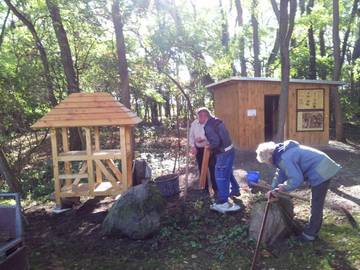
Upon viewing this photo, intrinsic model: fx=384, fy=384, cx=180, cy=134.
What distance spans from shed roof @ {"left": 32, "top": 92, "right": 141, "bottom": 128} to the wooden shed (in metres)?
6.73

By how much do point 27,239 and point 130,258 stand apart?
198 centimetres

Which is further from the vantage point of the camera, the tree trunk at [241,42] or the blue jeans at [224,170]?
the tree trunk at [241,42]

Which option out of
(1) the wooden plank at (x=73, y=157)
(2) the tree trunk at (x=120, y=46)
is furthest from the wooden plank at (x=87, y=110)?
(2) the tree trunk at (x=120, y=46)

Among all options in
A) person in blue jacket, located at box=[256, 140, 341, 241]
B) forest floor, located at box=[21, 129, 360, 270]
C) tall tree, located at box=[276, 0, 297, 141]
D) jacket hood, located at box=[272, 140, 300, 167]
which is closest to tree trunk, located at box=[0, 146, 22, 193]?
forest floor, located at box=[21, 129, 360, 270]

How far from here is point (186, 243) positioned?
5363 millimetres

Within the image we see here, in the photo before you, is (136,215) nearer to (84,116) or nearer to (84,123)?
(84,123)

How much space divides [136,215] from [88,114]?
215 cm

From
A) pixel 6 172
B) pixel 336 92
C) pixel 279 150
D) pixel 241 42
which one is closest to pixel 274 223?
pixel 279 150

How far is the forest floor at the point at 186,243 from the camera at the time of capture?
Answer: 15.6 feet

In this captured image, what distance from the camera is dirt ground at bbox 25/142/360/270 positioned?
15.6 ft

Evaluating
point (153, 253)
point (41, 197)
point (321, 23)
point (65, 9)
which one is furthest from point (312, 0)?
point (153, 253)

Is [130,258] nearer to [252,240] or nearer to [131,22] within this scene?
[252,240]

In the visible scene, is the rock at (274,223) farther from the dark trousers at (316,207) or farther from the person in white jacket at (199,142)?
the person in white jacket at (199,142)

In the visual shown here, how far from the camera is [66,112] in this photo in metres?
6.82
